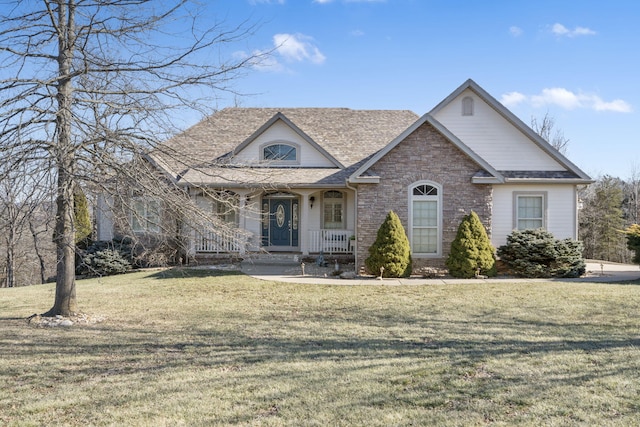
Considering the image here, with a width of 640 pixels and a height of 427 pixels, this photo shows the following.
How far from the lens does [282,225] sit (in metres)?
18.9

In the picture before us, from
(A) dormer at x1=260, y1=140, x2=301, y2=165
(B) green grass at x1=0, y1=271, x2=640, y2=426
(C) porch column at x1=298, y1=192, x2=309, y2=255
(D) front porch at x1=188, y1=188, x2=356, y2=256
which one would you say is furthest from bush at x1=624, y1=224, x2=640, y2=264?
(A) dormer at x1=260, y1=140, x2=301, y2=165

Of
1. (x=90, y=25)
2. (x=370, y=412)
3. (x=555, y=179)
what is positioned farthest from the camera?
(x=555, y=179)

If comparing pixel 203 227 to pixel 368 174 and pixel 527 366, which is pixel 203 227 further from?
pixel 368 174

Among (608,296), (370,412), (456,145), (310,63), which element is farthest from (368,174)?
(370,412)

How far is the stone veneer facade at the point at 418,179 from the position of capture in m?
14.4

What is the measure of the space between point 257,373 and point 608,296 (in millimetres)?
9130

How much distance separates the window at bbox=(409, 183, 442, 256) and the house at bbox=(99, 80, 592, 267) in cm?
3

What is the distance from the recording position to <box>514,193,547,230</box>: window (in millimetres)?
15555

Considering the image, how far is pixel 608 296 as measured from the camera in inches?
423

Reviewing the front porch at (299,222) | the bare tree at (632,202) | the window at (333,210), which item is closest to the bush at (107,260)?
the front porch at (299,222)

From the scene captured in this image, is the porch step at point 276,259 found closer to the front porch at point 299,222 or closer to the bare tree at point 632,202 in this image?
the front porch at point 299,222

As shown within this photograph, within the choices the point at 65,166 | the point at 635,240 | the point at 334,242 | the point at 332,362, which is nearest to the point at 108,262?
the point at 334,242

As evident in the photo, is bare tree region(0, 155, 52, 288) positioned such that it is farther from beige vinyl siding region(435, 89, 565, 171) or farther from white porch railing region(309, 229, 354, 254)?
beige vinyl siding region(435, 89, 565, 171)

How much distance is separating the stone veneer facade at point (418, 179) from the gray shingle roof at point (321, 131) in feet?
10.2
